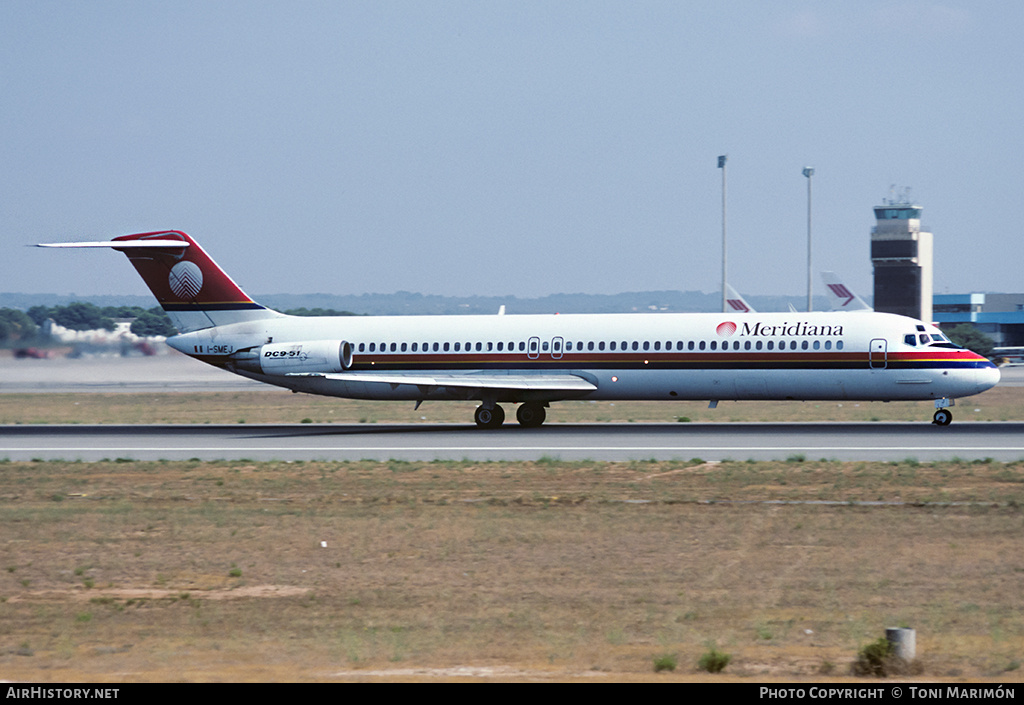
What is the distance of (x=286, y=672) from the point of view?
9.76m

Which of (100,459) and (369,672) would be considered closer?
(369,672)

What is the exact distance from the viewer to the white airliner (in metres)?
34.5

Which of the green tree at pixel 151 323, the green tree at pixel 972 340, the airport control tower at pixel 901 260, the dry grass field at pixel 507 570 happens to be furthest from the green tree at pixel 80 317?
the airport control tower at pixel 901 260

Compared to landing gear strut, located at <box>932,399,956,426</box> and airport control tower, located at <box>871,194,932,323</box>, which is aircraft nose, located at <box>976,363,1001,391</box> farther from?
airport control tower, located at <box>871,194,932,323</box>

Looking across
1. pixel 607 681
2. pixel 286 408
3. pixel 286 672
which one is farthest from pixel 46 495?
pixel 286 408

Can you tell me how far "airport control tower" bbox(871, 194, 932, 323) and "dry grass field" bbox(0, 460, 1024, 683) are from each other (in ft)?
370

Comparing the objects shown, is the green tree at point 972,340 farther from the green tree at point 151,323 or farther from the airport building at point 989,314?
the green tree at point 151,323

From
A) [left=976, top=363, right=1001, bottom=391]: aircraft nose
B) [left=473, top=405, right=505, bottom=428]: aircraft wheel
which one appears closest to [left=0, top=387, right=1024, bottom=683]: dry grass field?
[left=976, top=363, right=1001, bottom=391]: aircraft nose

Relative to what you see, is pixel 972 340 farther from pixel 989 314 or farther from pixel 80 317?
pixel 80 317

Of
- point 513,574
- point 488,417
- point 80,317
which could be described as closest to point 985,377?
point 488,417

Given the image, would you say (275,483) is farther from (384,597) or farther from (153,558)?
(384,597)

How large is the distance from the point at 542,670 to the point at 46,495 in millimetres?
15324

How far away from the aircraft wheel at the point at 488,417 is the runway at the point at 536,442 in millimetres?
404

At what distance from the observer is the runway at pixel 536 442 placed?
27938 mm
